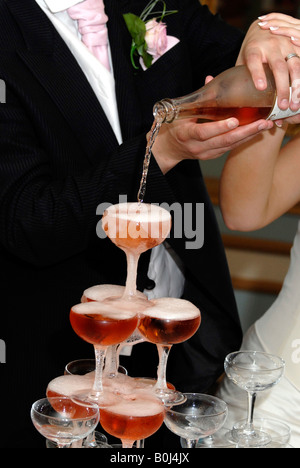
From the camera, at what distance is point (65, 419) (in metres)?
0.97

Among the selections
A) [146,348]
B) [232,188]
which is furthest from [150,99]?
[146,348]

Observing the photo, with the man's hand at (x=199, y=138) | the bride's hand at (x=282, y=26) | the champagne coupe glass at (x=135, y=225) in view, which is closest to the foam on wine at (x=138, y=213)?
the champagne coupe glass at (x=135, y=225)

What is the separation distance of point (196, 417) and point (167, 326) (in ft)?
0.48

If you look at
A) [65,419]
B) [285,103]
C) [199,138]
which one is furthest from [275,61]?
[65,419]

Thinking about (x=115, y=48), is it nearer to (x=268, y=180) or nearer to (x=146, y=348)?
(x=268, y=180)

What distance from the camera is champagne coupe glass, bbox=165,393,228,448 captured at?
105 cm

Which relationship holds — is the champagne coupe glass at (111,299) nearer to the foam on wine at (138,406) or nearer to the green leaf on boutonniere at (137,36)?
the foam on wine at (138,406)

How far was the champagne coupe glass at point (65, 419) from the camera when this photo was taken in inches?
38.1

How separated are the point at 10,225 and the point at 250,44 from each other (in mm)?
668

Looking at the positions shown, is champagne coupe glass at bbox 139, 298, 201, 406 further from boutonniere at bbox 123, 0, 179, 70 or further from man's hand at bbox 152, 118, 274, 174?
boutonniere at bbox 123, 0, 179, 70

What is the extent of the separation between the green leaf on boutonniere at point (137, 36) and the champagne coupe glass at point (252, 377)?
3.18 feet

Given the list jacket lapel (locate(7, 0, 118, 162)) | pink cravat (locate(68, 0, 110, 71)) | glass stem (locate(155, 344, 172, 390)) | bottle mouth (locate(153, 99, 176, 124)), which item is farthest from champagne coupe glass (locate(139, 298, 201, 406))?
pink cravat (locate(68, 0, 110, 71))

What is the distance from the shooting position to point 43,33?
1749 millimetres
